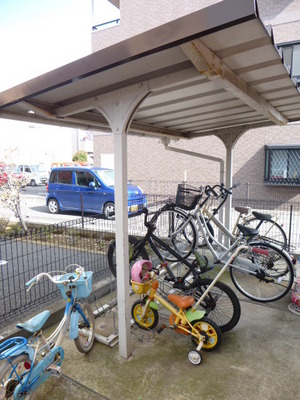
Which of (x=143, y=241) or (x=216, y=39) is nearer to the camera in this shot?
(x=216, y=39)

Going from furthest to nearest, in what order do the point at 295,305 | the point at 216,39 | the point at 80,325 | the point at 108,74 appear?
the point at 295,305 → the point at 80,325 → the point at 108,74 → the point at 216,39

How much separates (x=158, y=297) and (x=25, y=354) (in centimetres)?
122

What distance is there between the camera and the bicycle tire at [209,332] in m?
2.40

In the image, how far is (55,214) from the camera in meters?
9.69

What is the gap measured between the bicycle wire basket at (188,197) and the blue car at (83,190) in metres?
3.73

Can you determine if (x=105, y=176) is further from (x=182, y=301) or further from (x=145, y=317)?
(x=182, y=301)

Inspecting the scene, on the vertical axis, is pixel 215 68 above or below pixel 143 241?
above

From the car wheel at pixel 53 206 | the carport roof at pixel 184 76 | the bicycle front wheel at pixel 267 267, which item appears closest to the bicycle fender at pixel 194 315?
the bicycle front wheel at pixel 267 267

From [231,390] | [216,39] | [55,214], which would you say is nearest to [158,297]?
[231,390]

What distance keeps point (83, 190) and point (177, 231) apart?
5.37 metres

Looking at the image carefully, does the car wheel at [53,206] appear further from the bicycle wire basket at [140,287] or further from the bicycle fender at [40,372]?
the bicycle fender at [40,372]

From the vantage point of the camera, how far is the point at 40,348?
1.95 metres

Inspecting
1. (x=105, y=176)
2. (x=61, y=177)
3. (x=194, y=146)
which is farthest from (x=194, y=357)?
(x=194, y=146)

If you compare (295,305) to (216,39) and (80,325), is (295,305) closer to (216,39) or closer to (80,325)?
(80,325)
